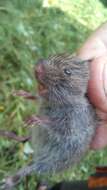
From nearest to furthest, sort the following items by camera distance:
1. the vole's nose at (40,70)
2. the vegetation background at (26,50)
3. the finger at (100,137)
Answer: the vole's nose at (40,70) < the finger at (100,137) < the vegetation background at (26,50)

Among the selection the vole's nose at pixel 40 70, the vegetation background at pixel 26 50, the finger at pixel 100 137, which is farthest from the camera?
the vegetation background at pixel 26 50

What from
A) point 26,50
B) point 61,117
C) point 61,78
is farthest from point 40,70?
point 26,50

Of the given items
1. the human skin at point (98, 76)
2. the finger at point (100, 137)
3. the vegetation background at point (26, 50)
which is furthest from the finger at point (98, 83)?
the vegetation background at point (26, 50)

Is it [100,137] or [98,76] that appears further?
[100,137]

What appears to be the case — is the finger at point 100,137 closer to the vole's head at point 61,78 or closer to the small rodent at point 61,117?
the small rodent at point 61,117

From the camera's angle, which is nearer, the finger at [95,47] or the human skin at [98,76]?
the human skin at [98,76]

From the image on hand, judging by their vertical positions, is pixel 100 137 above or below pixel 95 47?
below

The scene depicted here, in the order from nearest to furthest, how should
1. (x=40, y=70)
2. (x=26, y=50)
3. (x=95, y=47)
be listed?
1. (x=40, y=70)
2. (x=95, y=47)
3. (x=26, y=50)

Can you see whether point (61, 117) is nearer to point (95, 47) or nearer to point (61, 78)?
point (61, 78)
